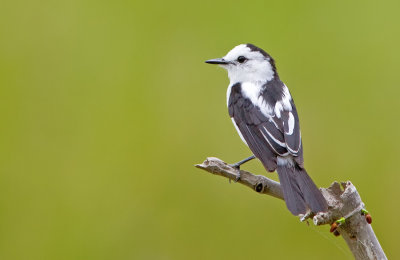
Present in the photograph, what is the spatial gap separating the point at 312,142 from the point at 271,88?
0.66 meters

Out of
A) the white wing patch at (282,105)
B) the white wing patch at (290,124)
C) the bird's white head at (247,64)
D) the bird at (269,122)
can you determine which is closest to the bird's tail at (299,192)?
the bird at (269,122)

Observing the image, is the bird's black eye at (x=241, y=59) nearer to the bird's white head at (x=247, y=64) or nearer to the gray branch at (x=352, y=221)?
the bird's white head at (x=247, y=64)

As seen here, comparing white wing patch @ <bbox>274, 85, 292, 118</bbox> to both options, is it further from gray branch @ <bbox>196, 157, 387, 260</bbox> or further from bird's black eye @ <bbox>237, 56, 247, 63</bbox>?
gray branch @ <bbox>196, 157, 387, 260</bbox>

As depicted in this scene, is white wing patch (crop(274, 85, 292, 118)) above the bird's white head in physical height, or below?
below

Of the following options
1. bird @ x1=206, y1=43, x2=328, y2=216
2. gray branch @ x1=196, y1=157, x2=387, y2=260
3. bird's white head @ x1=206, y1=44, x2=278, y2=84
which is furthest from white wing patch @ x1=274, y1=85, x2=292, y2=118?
gray branch @ x1=196, y1=157, x2=387, y2=260

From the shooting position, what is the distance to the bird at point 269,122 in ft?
A: 7.05

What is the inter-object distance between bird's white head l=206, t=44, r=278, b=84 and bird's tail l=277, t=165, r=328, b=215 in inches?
28.1

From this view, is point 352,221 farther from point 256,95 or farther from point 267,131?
point 256,95

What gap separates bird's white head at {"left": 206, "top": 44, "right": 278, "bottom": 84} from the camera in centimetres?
296

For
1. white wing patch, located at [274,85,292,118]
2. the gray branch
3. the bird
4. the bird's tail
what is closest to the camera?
the gray branch

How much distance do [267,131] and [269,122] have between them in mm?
62

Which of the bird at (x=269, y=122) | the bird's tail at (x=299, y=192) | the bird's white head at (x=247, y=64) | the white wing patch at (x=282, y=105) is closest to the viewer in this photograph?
the bird's tail at (x=299, y=192)

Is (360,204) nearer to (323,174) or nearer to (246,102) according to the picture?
(246,102)

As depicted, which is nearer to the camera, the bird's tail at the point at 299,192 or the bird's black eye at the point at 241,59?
the bird's tail at the point at 299,192
